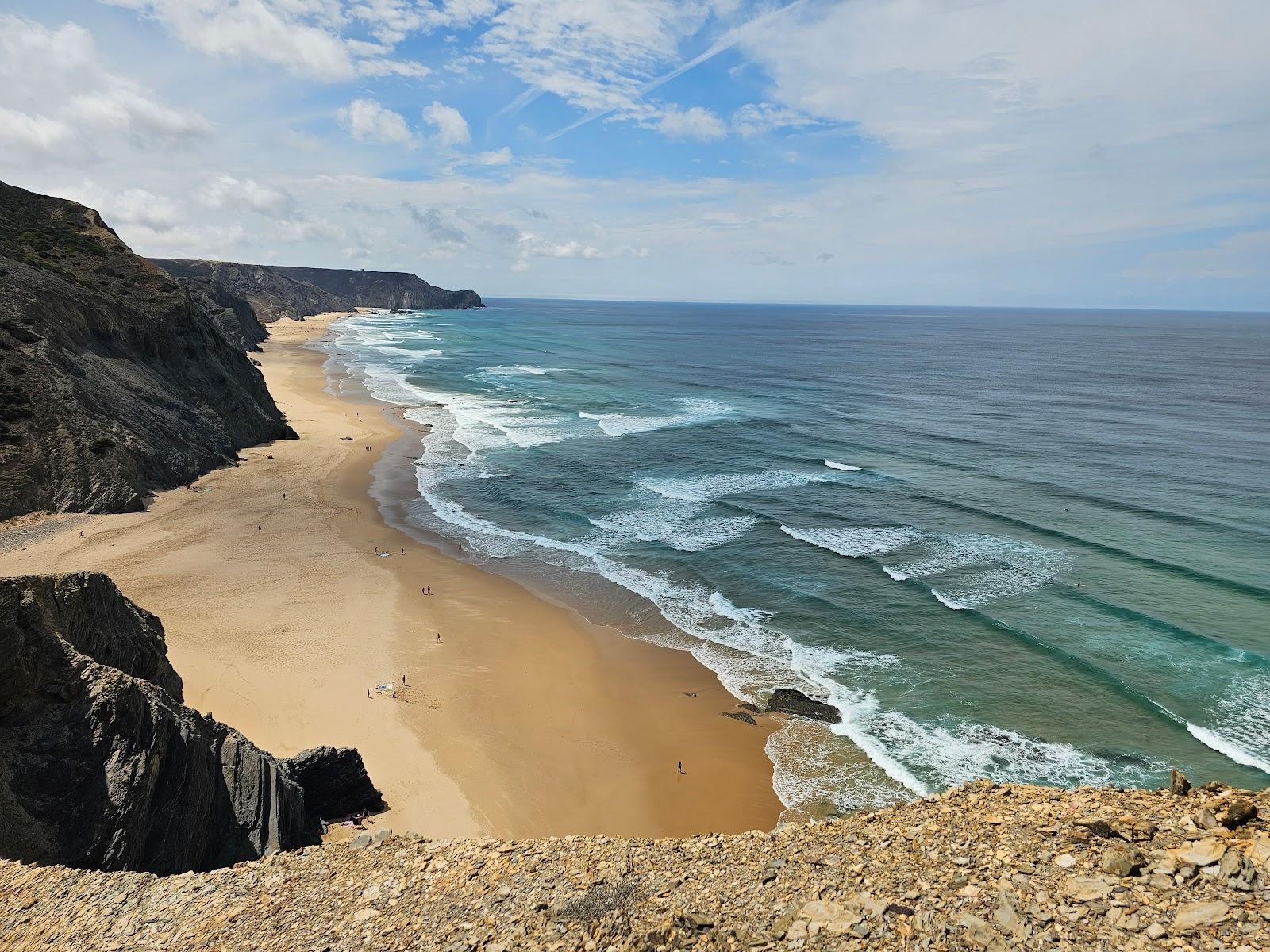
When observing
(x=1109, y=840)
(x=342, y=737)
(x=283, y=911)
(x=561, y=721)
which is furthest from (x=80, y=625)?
(x=1109, y=840)

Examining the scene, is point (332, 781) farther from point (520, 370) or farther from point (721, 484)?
point (520, 370)

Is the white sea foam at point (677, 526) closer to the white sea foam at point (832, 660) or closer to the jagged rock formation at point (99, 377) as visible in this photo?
the white sea foam at point (832, 660)

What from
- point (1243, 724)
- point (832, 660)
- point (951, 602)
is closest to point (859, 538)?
point (951, 602)

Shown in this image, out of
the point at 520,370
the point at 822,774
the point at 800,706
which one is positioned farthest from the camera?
the point at 520,370

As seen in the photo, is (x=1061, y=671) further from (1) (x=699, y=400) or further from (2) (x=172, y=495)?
(1) (x=699, y=400)

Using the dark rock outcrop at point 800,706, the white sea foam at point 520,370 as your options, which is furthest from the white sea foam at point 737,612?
the white sea foam at point 520,370

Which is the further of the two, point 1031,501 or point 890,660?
point 1031,501

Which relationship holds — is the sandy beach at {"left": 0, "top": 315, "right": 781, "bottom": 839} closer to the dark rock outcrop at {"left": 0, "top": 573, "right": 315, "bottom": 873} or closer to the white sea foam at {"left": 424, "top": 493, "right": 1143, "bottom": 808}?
the white sea foam at {"left": 424, "top": 493, "right": 1143, "bottom": 808}
